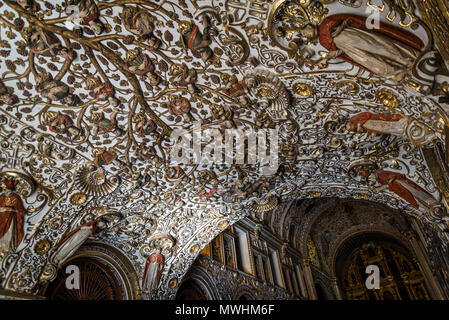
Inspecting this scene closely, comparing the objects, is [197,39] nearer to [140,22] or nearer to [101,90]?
[140,22]

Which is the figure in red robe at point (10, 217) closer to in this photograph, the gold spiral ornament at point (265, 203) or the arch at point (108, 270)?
the arch at point (108, 270)

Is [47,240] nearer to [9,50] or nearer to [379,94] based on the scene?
[9,50]

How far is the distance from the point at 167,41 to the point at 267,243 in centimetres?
1128

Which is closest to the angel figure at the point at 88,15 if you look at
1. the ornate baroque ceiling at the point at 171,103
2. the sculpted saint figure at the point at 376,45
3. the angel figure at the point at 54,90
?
the ornate baroque ceiling at the point at 171,103

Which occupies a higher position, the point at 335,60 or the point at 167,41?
the point at 167,41

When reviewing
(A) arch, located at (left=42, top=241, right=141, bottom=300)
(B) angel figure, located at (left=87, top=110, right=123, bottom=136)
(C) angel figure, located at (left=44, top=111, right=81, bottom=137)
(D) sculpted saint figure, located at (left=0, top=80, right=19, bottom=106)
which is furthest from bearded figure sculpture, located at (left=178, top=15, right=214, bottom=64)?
(A) arch, located at (left=42, top=241, right=141, bottom=300)

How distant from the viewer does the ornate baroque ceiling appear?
13.7 feet

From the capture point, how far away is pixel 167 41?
461 cm

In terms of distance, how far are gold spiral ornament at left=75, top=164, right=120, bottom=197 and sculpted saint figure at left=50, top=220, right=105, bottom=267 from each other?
845 mm

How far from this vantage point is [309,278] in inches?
640

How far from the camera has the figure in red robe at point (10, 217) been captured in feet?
18.3

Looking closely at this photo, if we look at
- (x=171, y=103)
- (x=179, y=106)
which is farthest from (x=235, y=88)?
(x=171, y=103)

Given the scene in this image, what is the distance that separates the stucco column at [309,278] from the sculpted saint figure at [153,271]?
32.9 feet


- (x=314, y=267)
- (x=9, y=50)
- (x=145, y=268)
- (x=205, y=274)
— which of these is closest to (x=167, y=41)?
(x=9, y=50)
